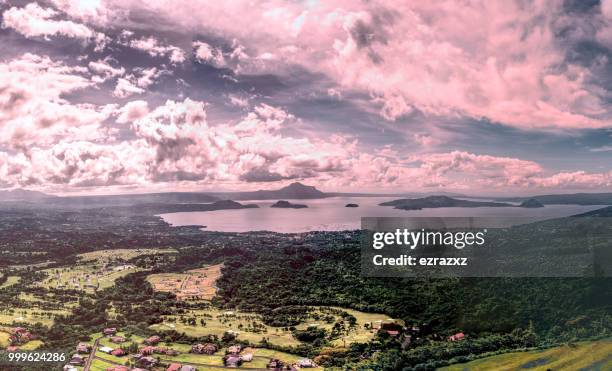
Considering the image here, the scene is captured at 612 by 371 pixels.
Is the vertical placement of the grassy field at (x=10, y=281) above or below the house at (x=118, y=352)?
above

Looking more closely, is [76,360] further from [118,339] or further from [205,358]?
[205,358]

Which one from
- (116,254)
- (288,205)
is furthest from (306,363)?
(288,205)

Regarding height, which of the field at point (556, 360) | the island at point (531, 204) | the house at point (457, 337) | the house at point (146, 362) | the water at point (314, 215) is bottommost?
the house at point (146, 362)

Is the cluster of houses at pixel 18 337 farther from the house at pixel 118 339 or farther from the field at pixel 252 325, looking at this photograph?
the field at pixel 252 325

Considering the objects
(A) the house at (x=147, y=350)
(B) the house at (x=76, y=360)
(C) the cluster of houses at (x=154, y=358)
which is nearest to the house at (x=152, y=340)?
(C) the cluster of houses at (x=154, y=358)

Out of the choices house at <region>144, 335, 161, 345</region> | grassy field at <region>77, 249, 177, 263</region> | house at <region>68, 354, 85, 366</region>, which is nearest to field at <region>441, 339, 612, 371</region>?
house at <region>144, 335, 161, 345</region>

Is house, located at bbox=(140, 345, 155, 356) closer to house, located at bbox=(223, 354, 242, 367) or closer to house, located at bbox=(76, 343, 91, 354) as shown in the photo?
house, located at bbox=(76, 343, 91, 354)
